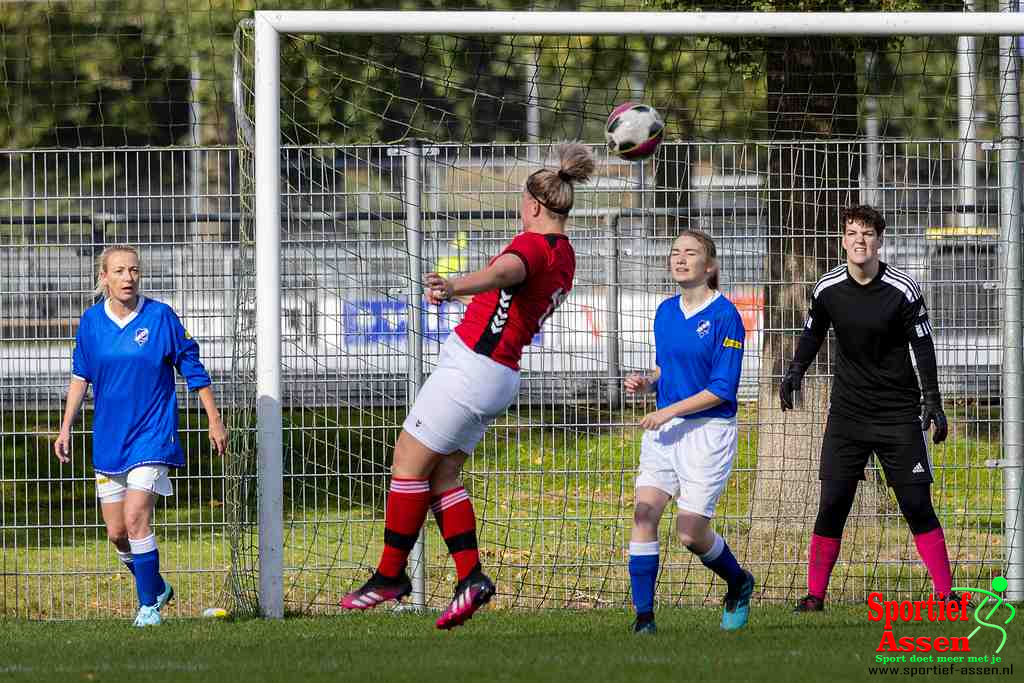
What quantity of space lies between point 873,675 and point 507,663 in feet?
4.92

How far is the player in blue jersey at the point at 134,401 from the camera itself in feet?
24.7

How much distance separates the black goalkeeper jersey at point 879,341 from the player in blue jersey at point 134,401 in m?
3.36

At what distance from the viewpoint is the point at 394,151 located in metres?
8.45

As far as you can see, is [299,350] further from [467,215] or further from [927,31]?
[927,31]

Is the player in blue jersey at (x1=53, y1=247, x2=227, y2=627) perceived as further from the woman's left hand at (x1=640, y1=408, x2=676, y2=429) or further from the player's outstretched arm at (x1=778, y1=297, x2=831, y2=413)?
the player's outstretched arm at (x1=778, y1=297, x2=831, y2=413)

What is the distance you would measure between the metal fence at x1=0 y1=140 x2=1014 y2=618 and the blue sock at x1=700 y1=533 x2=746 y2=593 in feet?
5.96

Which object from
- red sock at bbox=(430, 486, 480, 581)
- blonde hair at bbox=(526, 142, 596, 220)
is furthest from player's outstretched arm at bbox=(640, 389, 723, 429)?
blonde hair at bbox=(526, 142, 596, 220)

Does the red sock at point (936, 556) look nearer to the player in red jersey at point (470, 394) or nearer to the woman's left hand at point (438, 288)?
the player in red jersey at point (470, 394)

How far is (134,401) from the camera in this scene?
24.8 feet

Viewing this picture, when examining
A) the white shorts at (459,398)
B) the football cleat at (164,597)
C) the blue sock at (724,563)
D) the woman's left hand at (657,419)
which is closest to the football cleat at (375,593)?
the white shorts at (459,398)

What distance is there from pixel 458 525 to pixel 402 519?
0.88ft

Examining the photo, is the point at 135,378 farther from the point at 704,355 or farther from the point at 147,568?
the point at 704,355

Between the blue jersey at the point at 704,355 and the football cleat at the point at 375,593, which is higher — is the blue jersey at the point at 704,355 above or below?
above

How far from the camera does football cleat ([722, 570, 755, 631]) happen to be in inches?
281
